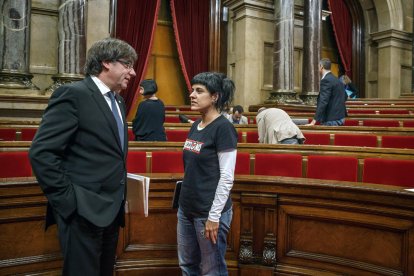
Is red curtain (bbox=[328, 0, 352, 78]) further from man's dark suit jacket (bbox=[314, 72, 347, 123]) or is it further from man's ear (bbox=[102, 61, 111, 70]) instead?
man's ear (bbox=[102, 61, 111, 70])

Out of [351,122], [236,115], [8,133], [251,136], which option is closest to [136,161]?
[8,133]

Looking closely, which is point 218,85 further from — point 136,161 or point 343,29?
point 343,29

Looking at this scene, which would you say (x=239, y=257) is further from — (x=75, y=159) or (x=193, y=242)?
(x=75, y=159)

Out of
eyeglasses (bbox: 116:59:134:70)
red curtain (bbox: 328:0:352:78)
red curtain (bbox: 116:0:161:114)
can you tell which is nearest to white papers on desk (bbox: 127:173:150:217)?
eyeglasses (bbox: 116:59:134:70)

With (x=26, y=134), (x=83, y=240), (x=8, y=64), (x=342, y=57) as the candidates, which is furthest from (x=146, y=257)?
(x=342, y=57)

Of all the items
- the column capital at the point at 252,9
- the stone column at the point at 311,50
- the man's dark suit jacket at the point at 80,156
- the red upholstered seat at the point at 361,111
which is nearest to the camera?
the man's dark suit jacket at the point at 80,156

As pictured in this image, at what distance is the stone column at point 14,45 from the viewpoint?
15.9ft

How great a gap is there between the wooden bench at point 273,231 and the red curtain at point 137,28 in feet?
17.0

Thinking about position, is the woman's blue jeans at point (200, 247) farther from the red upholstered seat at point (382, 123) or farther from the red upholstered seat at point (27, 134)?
the red upholstered seat at point (382, 123)

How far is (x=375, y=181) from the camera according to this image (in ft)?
8.77

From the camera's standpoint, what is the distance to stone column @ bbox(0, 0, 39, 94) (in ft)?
A: 15.9

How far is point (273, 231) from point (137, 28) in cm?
598

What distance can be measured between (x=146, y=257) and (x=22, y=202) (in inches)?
28.3

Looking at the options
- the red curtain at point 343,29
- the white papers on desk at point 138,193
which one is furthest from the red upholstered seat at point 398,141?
the red curtain at point 343,29
